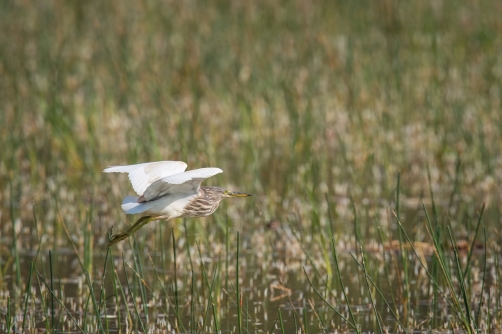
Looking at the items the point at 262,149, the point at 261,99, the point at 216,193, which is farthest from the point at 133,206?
the point at 261,99

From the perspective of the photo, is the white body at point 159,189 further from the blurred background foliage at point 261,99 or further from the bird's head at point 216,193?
the blurred background foliage at point 261,99

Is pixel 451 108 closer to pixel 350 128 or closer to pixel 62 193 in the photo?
pixel 350 128

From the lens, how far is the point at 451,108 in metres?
8.52

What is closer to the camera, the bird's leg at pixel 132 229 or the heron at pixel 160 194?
the heron at pixel 160 194

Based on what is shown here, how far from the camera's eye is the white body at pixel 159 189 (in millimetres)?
4406

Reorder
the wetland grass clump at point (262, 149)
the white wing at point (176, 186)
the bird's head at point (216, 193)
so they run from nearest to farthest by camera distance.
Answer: the white wing at point (176, 186) < the bird's head at point (216, 193) < the wetland grass clump at point (262, 149)

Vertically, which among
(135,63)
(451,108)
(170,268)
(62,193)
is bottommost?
(170,268)

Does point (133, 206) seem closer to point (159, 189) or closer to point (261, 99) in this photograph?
point (159, 189)

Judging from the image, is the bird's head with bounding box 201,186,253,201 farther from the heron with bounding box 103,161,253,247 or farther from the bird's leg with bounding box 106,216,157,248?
the bird's leg with bounding box 106,216,157,248

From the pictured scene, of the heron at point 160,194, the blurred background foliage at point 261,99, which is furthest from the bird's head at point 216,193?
the blurred background foliage at point 261,99

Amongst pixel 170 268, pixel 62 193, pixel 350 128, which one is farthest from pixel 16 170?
pixel 350 128

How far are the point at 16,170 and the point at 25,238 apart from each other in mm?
1160

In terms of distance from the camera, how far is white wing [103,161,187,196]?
14.4 ft

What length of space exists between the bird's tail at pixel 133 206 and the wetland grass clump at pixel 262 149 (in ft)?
0.94
